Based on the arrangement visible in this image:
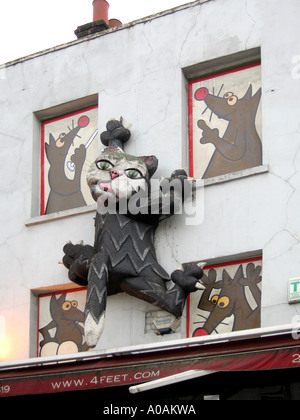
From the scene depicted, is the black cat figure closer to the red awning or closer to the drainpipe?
the red awning

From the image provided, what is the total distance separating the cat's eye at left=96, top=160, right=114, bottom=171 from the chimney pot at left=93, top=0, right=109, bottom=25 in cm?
318

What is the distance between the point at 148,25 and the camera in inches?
552

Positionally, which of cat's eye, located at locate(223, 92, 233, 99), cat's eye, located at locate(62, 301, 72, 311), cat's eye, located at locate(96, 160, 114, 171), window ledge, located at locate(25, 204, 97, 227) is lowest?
cat's eye, located at locate(62, 301, 72, 311)

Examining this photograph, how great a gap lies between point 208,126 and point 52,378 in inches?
147

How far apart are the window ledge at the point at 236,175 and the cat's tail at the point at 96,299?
152 centimetres

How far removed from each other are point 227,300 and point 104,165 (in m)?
2.20

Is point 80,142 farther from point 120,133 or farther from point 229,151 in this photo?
point 229,151

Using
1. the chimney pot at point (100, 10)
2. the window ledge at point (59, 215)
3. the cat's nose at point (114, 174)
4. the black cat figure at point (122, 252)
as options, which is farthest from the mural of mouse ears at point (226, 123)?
the chimney pot at point (100, 10)

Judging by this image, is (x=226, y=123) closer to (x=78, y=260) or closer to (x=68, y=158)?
(x=68, y=158)

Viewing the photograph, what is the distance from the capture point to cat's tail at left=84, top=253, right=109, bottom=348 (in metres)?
12.2

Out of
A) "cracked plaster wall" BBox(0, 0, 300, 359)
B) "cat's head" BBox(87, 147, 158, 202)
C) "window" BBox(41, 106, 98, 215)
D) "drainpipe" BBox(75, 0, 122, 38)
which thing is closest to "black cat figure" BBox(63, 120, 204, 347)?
"cat's head" BBox(87, 147, 158, 202)

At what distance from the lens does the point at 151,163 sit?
13.1 metres

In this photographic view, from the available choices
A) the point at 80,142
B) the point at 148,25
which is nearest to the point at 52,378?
the point at 80,142

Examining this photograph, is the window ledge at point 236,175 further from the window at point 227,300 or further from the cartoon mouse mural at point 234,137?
the window at point 227,300
